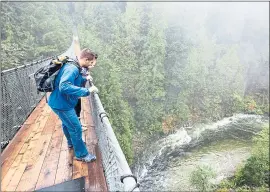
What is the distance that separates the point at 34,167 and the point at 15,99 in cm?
282

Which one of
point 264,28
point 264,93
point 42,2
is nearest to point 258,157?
point 42,2

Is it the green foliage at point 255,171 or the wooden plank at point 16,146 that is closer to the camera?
the wooden plank at point 16,146

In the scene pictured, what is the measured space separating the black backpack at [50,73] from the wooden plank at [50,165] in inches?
58.3

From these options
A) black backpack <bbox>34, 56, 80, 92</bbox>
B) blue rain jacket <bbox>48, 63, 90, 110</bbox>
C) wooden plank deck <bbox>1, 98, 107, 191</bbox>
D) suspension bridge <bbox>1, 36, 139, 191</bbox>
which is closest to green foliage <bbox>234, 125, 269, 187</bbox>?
suspension bridge <bbox>1, 36, 139, 191</bbox>

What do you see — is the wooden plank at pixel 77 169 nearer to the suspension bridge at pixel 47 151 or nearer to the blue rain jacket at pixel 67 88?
the suspension bridge at pixel 47 151

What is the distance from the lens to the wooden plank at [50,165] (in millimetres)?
4351

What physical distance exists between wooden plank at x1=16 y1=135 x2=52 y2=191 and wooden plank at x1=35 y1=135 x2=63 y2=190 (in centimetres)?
8

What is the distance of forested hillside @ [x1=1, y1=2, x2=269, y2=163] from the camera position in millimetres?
42594

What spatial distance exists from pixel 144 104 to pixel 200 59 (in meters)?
18.1

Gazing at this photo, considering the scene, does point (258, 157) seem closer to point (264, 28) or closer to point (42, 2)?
point (42, 2)

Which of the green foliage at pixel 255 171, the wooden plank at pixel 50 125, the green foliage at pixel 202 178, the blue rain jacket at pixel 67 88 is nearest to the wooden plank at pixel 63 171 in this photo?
the blue rain jacket at pixel 67 88

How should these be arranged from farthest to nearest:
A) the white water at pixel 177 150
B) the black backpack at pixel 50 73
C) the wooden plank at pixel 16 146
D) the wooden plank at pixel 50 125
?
the white water at pixel 177 150 → the wooden plank at pixel 50 125 → the wooden plank at pixel 16 146 → the black backpack at pixel 50 73

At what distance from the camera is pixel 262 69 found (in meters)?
60.5

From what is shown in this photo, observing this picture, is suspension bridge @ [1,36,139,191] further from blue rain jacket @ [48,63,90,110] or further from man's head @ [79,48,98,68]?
man's head @ [79,48,98,68]
